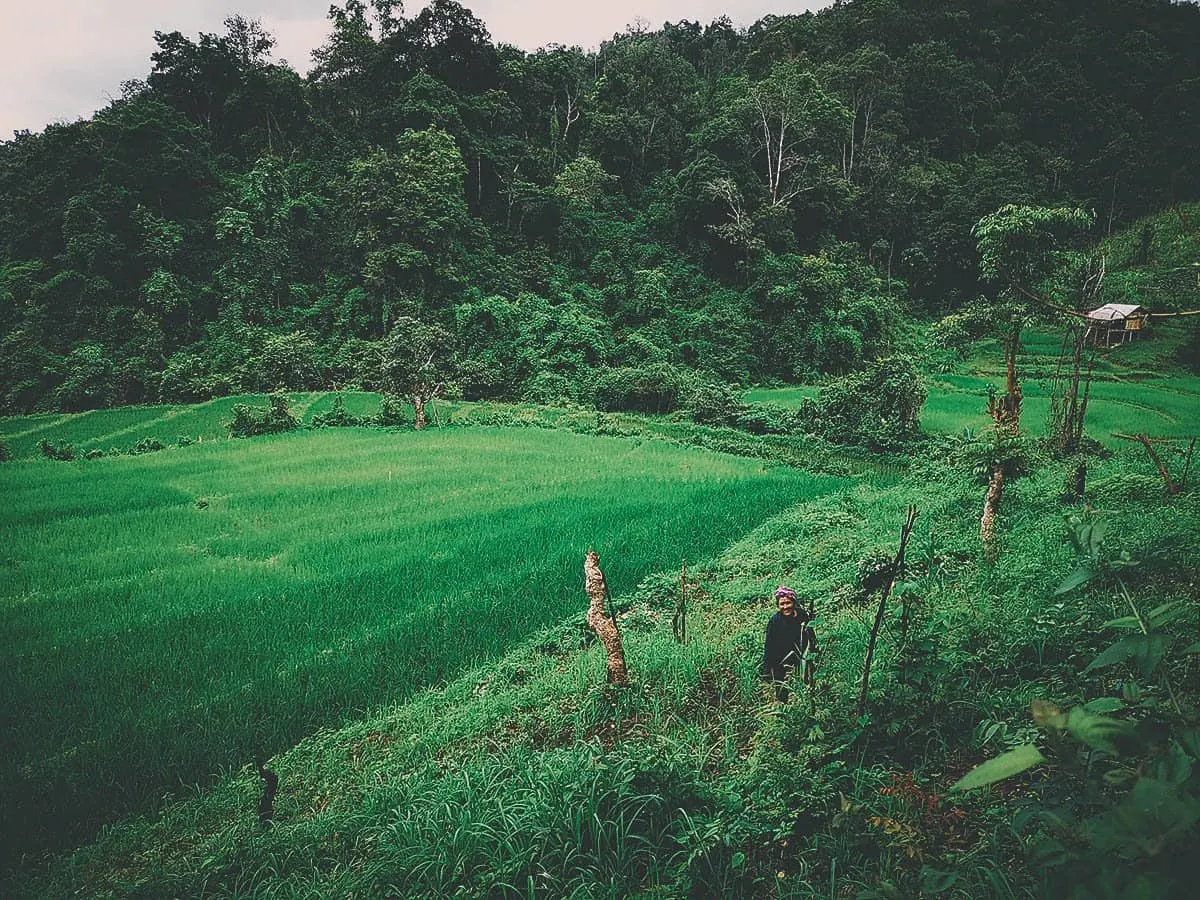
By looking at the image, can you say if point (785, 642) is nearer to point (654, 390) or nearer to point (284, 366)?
point (654, 390)

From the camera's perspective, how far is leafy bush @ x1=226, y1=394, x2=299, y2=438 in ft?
61.6

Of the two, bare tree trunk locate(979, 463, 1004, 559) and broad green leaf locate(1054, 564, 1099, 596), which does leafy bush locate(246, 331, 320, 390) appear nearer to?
bare tree trunk locate(979, 463, 1004, 559)

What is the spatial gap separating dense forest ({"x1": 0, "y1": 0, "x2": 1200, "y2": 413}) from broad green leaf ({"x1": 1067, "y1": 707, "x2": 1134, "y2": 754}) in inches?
784

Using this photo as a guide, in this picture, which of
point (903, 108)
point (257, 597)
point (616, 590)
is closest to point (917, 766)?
point (616, 590)

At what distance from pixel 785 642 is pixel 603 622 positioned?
1329 millimetres

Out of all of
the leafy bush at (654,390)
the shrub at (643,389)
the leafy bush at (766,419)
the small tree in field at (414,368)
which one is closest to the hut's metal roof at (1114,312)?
the leafy bush at (766,419)

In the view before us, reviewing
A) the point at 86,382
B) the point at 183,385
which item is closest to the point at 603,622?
the point at 183,385

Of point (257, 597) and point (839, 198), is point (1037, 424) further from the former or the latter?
point (839, 198)

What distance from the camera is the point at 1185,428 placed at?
45.3ft

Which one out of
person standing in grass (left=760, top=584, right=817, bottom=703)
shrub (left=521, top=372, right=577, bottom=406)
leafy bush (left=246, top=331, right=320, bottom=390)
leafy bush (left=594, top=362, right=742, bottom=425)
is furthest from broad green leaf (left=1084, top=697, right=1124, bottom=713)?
leafy bush (left=246, top=331, right=320, bottom=390)

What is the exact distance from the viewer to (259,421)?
741 inches

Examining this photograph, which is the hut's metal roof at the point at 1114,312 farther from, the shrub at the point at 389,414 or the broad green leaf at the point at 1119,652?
the shrub at the point at 389,414

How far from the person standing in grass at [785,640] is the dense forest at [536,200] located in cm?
1747

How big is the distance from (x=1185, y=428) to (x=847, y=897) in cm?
1741
